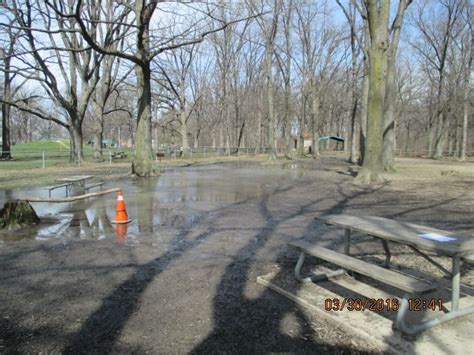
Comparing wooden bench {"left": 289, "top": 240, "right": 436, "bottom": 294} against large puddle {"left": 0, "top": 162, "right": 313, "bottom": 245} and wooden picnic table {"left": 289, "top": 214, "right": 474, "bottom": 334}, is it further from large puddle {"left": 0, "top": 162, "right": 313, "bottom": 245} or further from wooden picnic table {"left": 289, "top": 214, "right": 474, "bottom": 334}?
large puddle {"left": 0, "top": 162, "right": 313, "bottom": 245}

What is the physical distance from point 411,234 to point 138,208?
279 inches

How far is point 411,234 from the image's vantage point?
12.2 ft

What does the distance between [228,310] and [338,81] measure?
51236 millimetres

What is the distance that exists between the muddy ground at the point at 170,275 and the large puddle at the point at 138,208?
5 centimetres

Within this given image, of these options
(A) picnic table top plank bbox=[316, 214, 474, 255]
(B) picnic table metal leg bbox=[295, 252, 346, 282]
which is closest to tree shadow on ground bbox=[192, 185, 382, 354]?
(B) picnic table metal leg bbox=[295, 252, 346, 282]

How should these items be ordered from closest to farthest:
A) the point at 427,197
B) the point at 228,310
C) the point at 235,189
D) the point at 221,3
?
the point at 228,310 < the point at 427,197 < the point at 235,189 < the point at 221,3

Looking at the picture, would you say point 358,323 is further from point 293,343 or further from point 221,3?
point 221,3

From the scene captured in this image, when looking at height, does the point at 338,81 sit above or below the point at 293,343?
above

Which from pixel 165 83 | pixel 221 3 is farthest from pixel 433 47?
pixel 221 3

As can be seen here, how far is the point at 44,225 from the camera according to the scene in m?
7.59

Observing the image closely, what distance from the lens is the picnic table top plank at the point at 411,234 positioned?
3205mm

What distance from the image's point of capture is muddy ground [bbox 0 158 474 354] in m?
3.21

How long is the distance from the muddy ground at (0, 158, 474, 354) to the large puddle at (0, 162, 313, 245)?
5 centimetres

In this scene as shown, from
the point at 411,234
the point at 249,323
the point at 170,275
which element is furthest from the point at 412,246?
the point at 170,275
